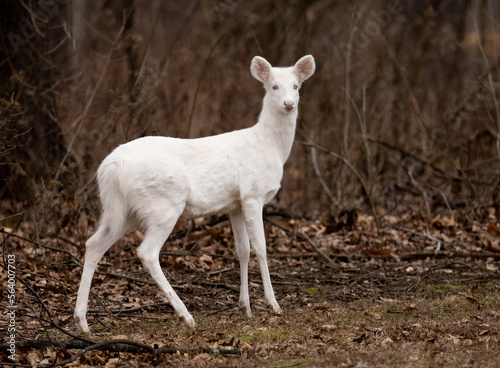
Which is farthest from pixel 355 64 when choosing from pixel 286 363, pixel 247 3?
pixel 286 363

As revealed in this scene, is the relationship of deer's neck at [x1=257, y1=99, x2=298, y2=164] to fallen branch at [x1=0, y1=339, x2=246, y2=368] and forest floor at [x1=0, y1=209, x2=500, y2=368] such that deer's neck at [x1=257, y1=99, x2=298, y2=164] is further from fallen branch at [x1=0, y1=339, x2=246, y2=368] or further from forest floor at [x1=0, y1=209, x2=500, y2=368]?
fallen branch at [x1=0, y1=339, x2=246, y2=368]

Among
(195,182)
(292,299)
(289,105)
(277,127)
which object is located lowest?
(292,299)

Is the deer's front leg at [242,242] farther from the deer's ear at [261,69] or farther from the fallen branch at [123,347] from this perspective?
the fallen branch at [123,347]

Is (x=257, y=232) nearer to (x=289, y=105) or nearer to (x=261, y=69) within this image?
(x=289, y=105)

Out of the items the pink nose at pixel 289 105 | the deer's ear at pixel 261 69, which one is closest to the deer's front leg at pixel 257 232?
the pink nose at pixel 289 105

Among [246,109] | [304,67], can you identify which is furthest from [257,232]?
[246,109]

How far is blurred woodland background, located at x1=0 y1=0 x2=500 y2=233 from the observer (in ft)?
32.8

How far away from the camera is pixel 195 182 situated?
657cm

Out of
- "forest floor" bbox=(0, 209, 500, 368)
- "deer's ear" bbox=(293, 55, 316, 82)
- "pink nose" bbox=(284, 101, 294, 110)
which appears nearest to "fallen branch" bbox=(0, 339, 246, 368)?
"forest floor" bbox=(0, 209, 500, 368)

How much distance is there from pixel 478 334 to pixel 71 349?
3.39 m

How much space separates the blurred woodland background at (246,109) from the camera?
10.0 metres

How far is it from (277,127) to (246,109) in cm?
778

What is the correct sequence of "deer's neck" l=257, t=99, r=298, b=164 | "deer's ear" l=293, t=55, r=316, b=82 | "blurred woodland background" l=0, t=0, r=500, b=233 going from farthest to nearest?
"blurred woodland background" l=0, t=0, r=500, b=233 → "deer's ear" l=293, t=55, r=316, b=82 → "deer's neck" l=257, t=99, r=298, b=164

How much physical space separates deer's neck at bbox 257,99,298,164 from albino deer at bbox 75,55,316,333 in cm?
1
